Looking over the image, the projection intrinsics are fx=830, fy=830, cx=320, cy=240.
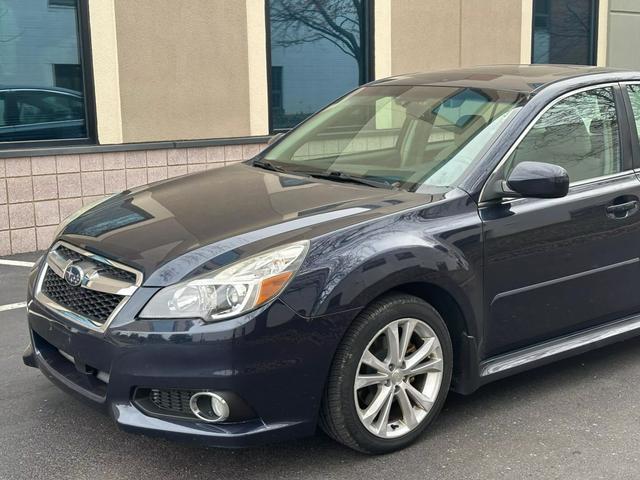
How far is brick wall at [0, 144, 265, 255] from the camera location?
7.74 m

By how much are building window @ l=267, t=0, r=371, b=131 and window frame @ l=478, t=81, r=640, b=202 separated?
18.7 feet

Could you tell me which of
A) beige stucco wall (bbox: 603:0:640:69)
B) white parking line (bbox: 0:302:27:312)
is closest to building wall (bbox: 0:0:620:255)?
white parking line (bbox: 0:302:27:312)

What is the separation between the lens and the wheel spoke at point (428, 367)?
138 inches

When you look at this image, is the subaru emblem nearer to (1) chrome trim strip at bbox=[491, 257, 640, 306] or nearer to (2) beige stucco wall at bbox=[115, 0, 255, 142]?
(1) chrome trim strip at bbox=[491, 257, 640, 306]

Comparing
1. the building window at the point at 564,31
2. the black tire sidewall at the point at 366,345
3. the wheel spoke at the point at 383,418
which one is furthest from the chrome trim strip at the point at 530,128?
the building window at the point at 564,31

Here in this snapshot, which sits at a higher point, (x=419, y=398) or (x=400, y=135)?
(x=400, y=135)

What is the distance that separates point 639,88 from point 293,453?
2800mm

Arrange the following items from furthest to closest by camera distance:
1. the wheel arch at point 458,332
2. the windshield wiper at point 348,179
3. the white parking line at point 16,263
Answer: the white parking line at point 16,263 < the windshield wiper at point 348,179 < the wheel arch at point 458,332

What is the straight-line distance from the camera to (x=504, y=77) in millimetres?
4473

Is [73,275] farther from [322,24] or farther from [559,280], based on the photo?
[322,24]

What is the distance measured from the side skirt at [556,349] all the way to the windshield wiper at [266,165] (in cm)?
152

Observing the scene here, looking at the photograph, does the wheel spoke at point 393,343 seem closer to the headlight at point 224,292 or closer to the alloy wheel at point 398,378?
the alloy wheel at point 398,378

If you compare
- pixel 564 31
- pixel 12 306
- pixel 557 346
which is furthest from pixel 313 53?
pixel 557 346

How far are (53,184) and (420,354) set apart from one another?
5.45 meters
